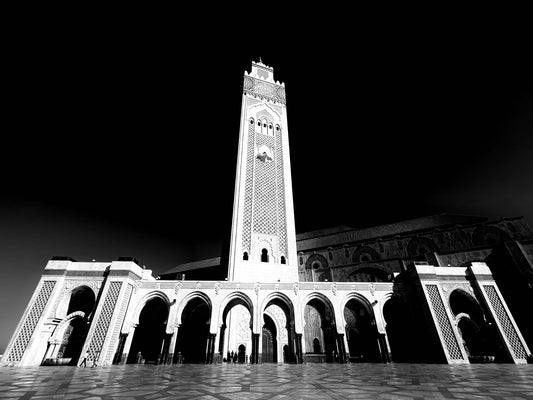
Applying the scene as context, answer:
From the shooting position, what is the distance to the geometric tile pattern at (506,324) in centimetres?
1162

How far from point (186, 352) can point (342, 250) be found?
1693 centimetres

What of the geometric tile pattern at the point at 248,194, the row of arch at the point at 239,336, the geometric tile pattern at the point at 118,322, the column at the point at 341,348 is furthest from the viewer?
the geometric tile pattern at the point at 248,194

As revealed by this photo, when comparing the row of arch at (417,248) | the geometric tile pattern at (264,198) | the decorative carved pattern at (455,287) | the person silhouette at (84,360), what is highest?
the geometric tile pattern at (264,198)

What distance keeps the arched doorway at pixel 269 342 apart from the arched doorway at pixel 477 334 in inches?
412

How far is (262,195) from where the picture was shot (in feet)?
63.2

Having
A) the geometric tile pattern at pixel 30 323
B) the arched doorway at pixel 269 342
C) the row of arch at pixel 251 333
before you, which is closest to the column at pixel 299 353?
the row of arch at pixel 251 333

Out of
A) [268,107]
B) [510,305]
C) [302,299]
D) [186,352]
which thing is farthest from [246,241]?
[510,305]

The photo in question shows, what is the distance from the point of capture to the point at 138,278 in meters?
13.9

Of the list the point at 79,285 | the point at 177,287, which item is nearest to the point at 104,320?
the point at 79,285

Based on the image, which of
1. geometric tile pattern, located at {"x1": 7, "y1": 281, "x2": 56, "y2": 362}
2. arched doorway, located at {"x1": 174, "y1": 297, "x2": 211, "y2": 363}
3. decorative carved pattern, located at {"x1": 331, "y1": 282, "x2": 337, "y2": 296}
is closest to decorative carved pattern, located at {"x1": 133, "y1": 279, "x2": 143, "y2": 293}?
arched doorway, located at {"x1": 174, "y1": 297, "x2": 211, "y2": 363}

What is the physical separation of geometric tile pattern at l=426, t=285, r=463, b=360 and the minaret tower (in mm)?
A: 7836

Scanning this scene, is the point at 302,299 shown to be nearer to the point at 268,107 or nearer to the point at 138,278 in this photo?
the point at 138,278

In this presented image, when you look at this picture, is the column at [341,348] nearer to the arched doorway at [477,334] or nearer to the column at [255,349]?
the column at [255,349]

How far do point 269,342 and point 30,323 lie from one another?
13.0 metres
